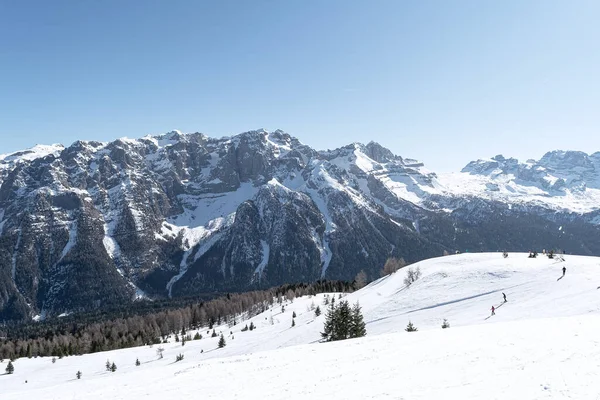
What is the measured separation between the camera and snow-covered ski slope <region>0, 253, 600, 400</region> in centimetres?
2502

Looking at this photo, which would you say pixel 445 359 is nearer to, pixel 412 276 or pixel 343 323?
pixel 343 323

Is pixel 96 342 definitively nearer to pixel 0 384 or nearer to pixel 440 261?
pixel 0 384

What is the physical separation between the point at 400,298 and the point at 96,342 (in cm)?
12141

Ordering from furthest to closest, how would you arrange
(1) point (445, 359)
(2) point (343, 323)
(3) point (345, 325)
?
(2) point (343, 323) < (3) point (345, 325) < (1) point (445, 359)

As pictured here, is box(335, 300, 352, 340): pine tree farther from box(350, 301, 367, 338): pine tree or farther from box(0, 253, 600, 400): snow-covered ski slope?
box(0, 253, 600, 400): snow-covered ski slope

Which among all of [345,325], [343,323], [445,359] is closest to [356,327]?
[345,325]

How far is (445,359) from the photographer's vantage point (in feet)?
107

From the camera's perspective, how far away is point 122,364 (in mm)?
111438

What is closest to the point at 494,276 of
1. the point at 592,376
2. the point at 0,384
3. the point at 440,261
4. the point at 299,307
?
the point at 440,261

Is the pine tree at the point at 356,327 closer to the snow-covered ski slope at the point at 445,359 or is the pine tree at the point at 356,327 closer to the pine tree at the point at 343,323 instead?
the pine tree at the point at 343,323

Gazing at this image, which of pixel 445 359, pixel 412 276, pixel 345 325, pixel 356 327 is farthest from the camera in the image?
pixel 412 276

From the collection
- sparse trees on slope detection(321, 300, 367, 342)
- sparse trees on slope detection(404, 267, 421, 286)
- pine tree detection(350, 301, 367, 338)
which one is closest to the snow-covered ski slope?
pine tree detection(350, 301, 367, 338)

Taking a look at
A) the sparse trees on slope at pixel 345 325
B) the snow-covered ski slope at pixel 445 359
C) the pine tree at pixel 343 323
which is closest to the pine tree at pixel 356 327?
the sparse trees on slope at pixel 345 325

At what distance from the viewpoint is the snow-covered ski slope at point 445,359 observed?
82.1ft
